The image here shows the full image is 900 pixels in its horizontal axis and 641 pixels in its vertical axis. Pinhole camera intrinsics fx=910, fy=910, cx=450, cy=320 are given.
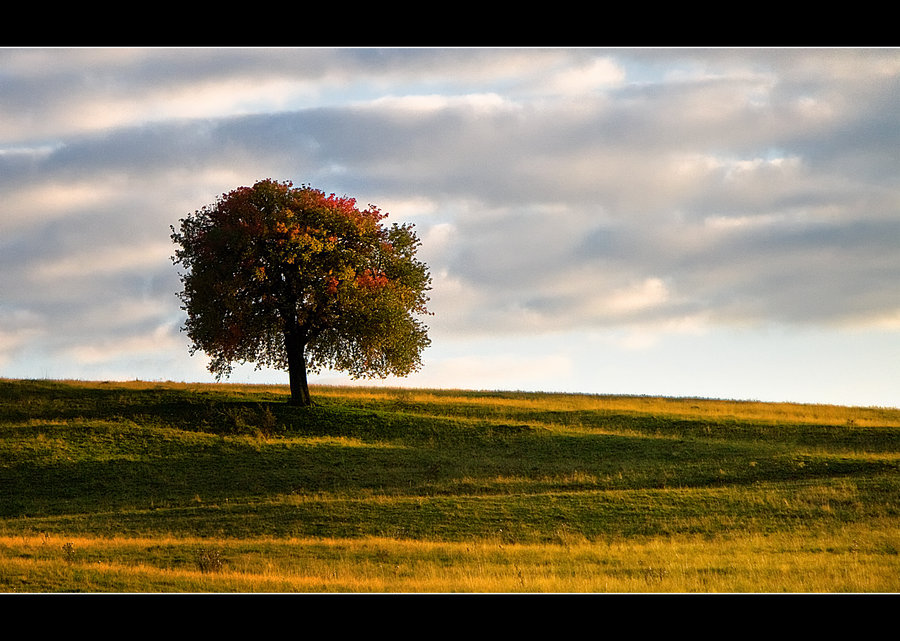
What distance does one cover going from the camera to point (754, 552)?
26.1 meters

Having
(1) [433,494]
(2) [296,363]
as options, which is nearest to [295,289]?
(2) [296,363]

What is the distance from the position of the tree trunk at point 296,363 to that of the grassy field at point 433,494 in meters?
1.45

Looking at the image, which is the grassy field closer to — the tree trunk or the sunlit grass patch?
the sunlit grass patch

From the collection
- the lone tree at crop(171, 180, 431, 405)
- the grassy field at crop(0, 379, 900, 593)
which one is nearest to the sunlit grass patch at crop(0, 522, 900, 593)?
the grassy field at crop(0, 379, 900, 593)

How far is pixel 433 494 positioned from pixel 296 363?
778 inches

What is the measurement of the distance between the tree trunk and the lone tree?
0.06 m

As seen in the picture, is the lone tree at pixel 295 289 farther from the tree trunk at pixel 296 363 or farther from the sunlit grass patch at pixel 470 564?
the sunlit grass patch at pixel 470 564

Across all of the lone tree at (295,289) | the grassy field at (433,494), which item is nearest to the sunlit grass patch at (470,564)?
the grassy field at (433,494)

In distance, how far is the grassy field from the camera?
22641 mm

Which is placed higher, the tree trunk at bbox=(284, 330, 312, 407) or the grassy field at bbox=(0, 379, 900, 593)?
the tree trunk at bbox=(284, 330, 312, 407)

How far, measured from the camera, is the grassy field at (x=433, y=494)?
22.6 metres

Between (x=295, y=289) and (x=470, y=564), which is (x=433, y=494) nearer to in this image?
(x=470, y=564)

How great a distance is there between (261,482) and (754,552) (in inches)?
817
